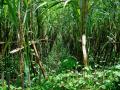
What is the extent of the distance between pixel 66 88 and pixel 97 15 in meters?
2.22

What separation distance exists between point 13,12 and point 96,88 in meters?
1.86

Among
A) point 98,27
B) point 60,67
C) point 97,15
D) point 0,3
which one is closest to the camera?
point 0,3

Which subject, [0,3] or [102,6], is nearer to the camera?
[0,3]

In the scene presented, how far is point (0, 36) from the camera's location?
4.70 metres

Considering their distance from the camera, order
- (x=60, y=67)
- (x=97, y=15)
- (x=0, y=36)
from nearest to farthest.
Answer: (x=0, y=36)
(x=60, y=67)
(x=97, y=15)

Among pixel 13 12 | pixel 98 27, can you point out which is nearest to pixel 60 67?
pixel 98 27

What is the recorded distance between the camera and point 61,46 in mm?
6781

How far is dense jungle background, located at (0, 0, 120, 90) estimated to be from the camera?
3.39 metres

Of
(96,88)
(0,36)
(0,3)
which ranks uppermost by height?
(0,3)

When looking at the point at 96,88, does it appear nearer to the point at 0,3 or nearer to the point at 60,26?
the point at 0,3

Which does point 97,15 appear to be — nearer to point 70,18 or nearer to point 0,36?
point 70,18

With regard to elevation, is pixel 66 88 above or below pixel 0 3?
below

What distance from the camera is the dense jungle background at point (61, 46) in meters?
3.39

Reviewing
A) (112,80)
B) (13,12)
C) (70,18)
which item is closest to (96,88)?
(112,80)
